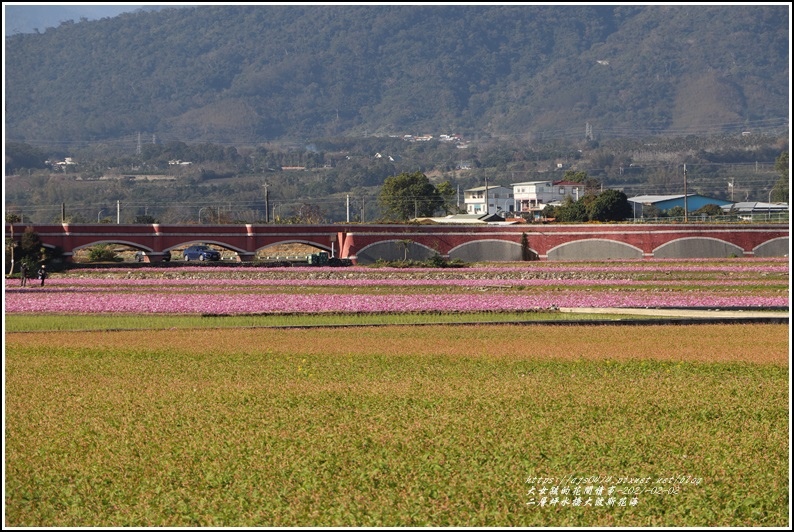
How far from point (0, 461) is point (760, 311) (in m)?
31.5

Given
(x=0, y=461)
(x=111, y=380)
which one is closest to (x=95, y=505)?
(x=0, y=461)

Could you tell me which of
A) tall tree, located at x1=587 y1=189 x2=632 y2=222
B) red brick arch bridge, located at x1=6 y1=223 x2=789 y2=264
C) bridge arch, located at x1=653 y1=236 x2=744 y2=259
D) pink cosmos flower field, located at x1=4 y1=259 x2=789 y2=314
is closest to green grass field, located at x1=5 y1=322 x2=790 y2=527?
pink cosmos flower field, located at x1=4 y1=259 x2=789 y2=314

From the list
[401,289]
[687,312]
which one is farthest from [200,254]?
[687,312]

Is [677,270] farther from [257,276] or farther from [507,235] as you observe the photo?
[507,235]

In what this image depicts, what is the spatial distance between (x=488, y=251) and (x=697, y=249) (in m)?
16.1

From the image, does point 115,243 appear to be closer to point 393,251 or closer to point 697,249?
point 393,251

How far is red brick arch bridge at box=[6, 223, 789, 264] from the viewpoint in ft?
299

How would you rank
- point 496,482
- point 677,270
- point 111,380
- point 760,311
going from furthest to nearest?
1. point 677,270
2. point 760,311
3. point 111,380
4. point 496,482

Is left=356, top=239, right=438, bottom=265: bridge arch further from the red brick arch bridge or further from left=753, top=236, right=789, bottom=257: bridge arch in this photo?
left=753, top=236, right=789, bottom=257: bridge arch

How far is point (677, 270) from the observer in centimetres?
6538

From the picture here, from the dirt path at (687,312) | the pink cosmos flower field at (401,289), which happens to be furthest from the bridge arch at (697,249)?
the dirt path at (687,312)

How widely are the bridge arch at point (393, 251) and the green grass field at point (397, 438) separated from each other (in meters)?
64.6

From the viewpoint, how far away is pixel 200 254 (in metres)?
99.5

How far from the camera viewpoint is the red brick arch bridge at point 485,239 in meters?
91.2
